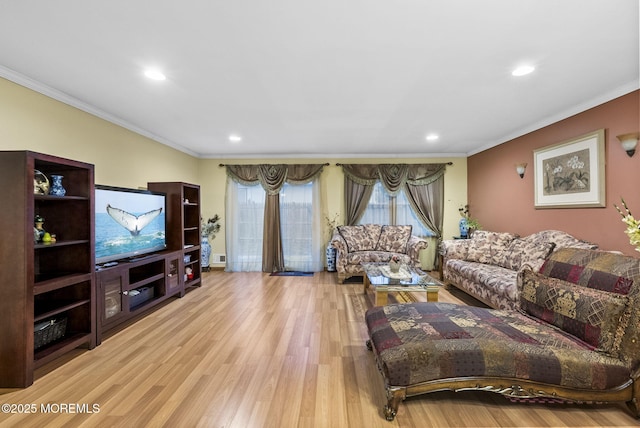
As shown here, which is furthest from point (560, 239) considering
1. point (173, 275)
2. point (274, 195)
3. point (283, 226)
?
point (173, 275)

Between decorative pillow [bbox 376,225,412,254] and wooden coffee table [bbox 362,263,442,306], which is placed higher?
decorative pillow [bbox 376,225,412,254]

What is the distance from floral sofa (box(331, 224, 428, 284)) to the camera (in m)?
4.68

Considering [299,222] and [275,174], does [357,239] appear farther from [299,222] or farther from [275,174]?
[275,174]

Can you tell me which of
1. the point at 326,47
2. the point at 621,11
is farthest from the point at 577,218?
the point at 326,47

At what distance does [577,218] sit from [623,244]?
22.2 inches

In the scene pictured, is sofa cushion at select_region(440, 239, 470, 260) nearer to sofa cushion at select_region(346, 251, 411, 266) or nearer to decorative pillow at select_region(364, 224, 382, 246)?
sofa cushion at select_region(346, 251, 411, 266)

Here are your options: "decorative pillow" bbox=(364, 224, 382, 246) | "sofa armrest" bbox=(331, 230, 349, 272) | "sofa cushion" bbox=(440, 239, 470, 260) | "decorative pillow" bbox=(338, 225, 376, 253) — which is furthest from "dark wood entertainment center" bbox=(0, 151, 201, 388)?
"sofa cushion" bbox=(440, 239, 470, 260)

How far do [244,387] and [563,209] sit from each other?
4153 millimetres

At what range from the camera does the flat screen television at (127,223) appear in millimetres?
2854

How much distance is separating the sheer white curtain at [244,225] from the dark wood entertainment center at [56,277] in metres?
1.85

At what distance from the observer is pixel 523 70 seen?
2352 mm

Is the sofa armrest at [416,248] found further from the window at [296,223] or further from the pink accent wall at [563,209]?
the window at [296,223]

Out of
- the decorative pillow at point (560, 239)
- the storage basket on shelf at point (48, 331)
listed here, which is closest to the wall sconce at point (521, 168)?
the decorative pillow at point (560, 239)

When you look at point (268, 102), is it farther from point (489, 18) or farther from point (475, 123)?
point (475, 123)
